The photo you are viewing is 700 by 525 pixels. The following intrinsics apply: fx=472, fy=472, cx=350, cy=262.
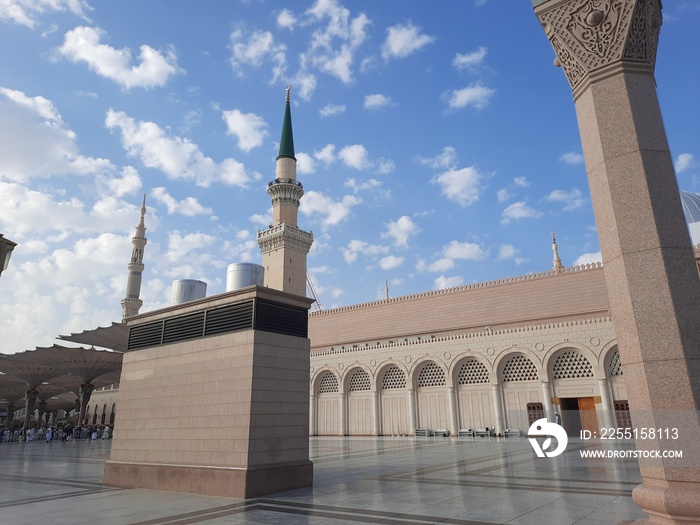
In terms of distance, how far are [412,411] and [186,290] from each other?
18.4 m

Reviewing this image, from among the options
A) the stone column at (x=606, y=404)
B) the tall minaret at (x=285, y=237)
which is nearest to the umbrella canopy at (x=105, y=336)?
the tall minaret at (x=285, y=237)

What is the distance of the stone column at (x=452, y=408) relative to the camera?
25.5m

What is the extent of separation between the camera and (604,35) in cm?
523

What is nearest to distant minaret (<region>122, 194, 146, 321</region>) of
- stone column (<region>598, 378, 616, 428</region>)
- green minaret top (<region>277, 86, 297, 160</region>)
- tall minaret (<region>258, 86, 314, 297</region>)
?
tall minaret (<region>258, 86, 314, 297</region>)

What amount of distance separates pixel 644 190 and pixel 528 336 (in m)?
21.0

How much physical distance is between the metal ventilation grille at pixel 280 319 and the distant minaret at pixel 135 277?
4119 centimetres

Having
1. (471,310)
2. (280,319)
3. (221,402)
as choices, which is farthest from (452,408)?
(221,402)

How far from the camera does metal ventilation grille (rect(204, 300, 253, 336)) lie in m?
9.01

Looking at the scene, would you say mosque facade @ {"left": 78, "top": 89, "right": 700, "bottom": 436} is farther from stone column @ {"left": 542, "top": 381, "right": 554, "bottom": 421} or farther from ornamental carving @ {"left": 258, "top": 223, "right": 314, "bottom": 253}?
ornamental carving @ {"left": 258, "top": 223, "right": 314, "bottom": 253}

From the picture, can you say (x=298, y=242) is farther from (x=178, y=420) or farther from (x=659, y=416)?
(x=659, y=416)

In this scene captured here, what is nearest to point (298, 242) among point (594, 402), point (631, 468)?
point (594, 402)

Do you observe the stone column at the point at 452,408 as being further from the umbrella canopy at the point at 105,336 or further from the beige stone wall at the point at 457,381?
the umbrella canopy at the point at 105,336

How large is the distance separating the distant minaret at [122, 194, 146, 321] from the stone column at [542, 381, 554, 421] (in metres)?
37.9

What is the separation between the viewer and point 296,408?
30.1ft
